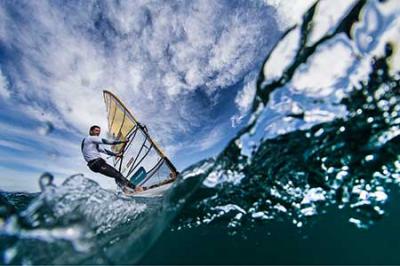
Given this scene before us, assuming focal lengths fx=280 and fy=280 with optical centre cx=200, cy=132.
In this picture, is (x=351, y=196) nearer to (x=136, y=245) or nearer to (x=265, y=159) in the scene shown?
(x=265, y=159)

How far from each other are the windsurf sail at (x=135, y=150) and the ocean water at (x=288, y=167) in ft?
3.14

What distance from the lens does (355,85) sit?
17.5 ft

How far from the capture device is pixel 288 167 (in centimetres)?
829

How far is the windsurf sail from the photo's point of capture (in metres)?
9.35

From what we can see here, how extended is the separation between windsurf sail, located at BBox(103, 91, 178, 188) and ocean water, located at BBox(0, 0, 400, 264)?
0.96m

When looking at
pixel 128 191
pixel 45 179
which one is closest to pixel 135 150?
pixel 128 191

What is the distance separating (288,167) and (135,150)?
557 cm

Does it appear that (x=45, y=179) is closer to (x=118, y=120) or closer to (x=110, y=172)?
(x=110, y=172)

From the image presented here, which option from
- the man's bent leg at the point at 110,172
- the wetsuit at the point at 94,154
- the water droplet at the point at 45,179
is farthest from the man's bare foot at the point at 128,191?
the water droplet at the point at 45,179

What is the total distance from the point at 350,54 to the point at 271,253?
62.2 ft

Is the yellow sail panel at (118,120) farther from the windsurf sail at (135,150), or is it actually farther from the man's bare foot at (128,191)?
the man's bare foot at (128,191)

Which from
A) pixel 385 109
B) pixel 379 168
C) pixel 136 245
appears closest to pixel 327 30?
pixel 385 109

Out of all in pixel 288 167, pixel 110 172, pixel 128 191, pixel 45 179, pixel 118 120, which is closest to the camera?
pixel 45 179

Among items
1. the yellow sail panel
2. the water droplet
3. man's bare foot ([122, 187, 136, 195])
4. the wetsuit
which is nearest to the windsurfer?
the wetsuit
